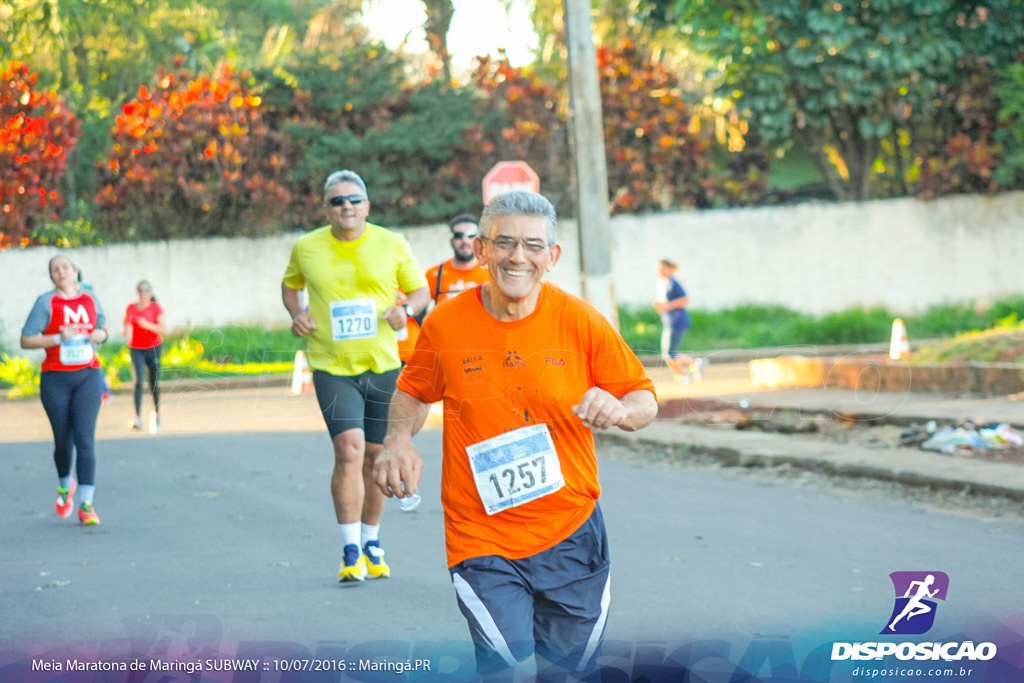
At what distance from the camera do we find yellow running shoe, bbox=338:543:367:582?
699 cm

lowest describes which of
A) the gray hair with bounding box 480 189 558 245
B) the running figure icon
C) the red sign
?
the running figure icon

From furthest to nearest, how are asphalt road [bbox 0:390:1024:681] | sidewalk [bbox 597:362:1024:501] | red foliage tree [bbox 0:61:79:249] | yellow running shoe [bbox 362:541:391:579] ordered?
red foliage tree [bbox 0:61:79:249] < sidewalk [bbox 597:362:1024:501] < yellow running shoe [bbox 362:541:391:579] < asphalt road [bbox 0:390:1024:681]

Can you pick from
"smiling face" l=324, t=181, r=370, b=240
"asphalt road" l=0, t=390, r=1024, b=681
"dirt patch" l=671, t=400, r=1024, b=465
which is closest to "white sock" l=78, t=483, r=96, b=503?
"asphalt road" l=0, t=390, r=1024, b=681

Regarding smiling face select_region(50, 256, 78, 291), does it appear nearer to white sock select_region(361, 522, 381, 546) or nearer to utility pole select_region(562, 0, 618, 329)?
white sock select_region(361, 522, 381, 546)

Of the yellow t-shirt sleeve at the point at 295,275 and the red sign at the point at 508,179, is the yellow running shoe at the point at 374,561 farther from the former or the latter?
the red sign at the point at 508,179

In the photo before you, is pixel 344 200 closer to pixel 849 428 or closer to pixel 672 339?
pixel 849 428

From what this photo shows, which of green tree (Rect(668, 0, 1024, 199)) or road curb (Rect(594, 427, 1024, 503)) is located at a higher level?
green tree (Rect(668, 0, 1024, 199))

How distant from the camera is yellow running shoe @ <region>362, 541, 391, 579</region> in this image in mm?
7102

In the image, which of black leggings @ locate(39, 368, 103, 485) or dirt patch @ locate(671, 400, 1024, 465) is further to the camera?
dirt patch @ locate(671, 400, 1024, 465)

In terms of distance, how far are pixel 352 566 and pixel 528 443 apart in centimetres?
338

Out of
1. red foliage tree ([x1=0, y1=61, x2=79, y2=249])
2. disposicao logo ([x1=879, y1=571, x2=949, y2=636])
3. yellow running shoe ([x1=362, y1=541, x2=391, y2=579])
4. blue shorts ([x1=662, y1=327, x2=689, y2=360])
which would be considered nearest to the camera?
disposicao logo ([x1=879, y1=571, x2=949, y2=636])

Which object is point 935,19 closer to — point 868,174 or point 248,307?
point 868,174

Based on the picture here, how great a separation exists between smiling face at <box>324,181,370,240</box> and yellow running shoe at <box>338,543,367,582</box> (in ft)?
5.55

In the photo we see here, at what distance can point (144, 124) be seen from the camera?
2534 centimetres
